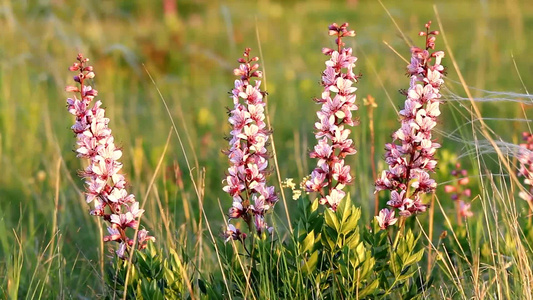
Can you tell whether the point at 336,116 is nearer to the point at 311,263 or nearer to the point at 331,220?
the point at 331,220

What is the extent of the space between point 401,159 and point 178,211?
79.0 inches

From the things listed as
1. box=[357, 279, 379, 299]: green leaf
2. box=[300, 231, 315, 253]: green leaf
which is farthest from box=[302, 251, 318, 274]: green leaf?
box=[357, 279, 379, 299]: green leaf

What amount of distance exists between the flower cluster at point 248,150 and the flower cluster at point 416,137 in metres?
0.33

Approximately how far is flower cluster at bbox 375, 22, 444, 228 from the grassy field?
146 mm

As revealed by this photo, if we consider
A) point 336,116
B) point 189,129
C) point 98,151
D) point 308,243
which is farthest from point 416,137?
point 189,129

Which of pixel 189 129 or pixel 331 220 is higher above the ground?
pixel 331 220

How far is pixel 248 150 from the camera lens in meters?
1.95

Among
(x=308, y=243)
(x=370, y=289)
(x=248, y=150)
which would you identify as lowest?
(x=370, y=289)

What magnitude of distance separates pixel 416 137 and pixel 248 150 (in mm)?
444

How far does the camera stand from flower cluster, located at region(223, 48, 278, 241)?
1896mm

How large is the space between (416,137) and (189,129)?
140 inches

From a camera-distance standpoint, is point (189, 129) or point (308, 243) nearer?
point (308, 243)

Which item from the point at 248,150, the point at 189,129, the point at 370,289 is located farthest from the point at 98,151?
the point at 189,129

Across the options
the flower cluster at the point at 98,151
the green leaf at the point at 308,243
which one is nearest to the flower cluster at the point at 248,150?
the green leaf at the point at 308,243
